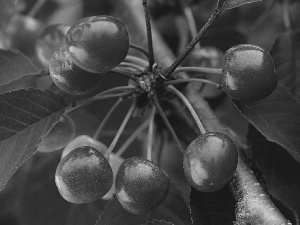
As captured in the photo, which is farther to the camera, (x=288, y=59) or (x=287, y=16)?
(x=287, y=16)

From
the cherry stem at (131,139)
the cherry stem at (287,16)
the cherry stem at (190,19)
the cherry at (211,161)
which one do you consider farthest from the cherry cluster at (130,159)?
the cherry stem at (190,19)

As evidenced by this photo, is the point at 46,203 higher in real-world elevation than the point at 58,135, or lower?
lower

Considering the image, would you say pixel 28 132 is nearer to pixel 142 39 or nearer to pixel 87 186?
pixel 87 186

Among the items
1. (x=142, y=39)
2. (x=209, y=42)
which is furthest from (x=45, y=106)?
(x=209, y=42)

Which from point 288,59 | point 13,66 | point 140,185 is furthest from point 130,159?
point 288,59

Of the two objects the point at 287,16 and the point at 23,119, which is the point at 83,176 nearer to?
the point at 23,119

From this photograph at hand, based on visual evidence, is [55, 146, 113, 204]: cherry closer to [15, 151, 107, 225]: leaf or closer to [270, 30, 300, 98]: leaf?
[15, 151, 107, 225]: leaf

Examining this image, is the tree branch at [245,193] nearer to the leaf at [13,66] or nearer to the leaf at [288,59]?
the leaf at [288,59]
